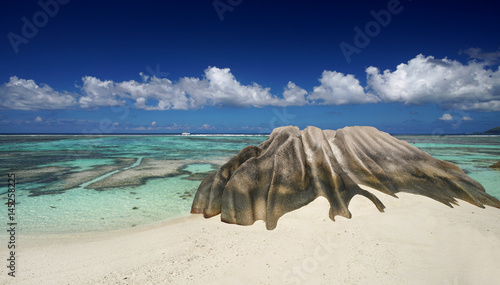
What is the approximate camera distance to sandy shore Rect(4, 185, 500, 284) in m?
3.81

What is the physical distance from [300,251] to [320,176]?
2.36 m

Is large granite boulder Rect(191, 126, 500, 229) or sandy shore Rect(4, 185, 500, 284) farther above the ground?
large granite boulder Rect(191, 126, 500, 229)

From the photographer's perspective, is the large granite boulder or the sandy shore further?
the large granite boulder

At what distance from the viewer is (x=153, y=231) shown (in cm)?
587

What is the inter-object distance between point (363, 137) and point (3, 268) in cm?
882

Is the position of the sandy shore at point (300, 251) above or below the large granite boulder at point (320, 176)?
below

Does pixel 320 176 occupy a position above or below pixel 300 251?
above

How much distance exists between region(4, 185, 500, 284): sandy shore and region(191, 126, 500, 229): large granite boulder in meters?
0.31

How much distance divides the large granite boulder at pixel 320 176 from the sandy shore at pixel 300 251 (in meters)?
0.31

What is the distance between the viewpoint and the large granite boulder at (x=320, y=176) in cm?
577

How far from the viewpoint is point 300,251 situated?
4.45m

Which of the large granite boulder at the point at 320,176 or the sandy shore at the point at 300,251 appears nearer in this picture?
the sandy shore at the point at 300,251

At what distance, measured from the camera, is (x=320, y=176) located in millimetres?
6336

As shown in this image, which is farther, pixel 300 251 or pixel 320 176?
pixel 320 176
